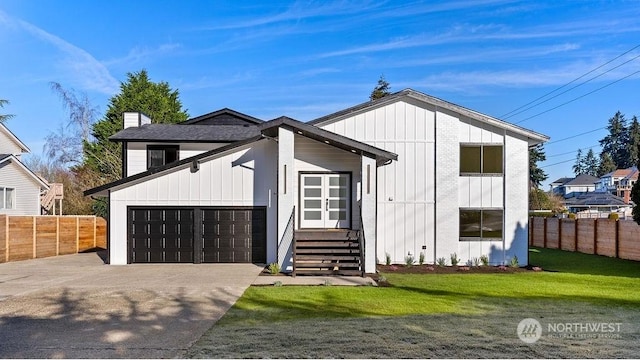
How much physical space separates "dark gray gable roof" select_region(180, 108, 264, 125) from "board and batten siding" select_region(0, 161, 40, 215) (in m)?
10.2

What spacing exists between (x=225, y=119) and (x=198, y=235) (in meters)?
10.5

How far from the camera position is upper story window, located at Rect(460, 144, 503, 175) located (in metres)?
15.7

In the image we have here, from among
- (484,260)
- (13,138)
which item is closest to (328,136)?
(484,260)

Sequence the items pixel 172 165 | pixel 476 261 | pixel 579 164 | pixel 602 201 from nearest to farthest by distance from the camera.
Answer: pixel 172 165
pixel 476 261
pixel 602 201
pixel 579 164

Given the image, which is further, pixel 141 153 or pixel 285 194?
pixel 141 153

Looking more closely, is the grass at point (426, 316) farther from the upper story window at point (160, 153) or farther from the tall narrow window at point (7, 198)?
the tall narrow window at point (7, 198)

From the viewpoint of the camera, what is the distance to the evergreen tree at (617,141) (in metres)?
90.6

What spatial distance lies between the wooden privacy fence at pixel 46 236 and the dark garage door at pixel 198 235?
5019 mm

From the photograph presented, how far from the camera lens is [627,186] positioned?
70.3m

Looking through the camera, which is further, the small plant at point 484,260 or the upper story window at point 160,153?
the upper story window at point 160,153

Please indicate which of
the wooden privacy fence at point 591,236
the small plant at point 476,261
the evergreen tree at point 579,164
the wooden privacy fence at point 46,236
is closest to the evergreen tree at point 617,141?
the evergreen tree at point 579,164

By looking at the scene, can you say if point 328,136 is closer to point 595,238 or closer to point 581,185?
point 595,238

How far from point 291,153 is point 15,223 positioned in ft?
36.6

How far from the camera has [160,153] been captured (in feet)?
59.4
